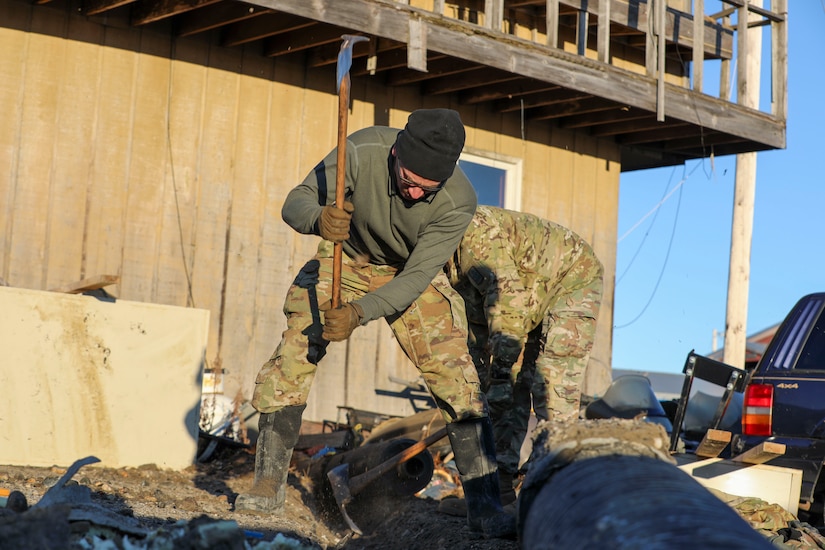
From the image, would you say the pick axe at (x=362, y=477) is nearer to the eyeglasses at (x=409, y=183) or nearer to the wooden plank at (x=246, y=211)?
the eyeglasses at (x=409, y=183)

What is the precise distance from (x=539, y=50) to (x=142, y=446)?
4.90 meters

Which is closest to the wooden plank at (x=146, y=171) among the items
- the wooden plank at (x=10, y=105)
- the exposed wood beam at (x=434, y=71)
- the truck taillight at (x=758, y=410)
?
the wooden plank at (x=10, y=105)

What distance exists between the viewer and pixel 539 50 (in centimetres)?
925

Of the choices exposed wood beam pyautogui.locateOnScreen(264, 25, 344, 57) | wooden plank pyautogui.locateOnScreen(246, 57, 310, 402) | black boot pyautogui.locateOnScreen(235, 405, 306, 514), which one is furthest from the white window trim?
black boot pyautogui.locateOnScreen(235, 405, 306, 514)

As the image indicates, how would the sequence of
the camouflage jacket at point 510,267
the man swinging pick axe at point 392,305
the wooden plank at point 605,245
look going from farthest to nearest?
1. the wooden plank at point 605,245
2. the camouflage jacket at point 510,267
3. the man swinging pick axe at point 392,305

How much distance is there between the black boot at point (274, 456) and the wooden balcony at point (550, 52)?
388cm

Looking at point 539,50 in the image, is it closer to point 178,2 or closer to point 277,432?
point 178,2

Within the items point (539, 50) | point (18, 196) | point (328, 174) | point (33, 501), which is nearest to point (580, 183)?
point (539, 50)

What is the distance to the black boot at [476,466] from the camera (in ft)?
15.9

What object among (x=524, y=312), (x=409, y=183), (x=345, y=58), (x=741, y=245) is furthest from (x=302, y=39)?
(x=741, y=245)

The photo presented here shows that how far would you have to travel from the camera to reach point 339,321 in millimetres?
4500

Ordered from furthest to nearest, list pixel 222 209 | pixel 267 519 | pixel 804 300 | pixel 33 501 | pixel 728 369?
pixel 222 209 → pixel 728 369 → pixel 804 300 → pixel 267 519 → pixel 33 501

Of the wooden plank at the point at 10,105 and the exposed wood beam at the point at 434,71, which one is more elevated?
the exposed wood beam at the point at 434,71

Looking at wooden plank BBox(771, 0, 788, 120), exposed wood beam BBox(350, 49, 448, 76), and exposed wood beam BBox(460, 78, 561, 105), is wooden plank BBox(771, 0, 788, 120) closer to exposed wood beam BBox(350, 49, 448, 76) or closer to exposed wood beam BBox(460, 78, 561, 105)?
exposed wood beam BBox(460, 78, 561, 105)
